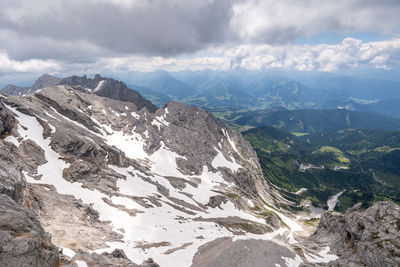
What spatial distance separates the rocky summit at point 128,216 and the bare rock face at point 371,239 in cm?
23

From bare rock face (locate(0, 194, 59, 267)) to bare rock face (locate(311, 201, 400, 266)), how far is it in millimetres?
62632

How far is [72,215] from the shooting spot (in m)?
56.7

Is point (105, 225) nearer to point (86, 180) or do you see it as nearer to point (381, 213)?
point (86, 180)

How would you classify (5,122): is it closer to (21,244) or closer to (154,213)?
(154,213)

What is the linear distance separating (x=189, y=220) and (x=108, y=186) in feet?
111

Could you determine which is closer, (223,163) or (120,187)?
(120,187)

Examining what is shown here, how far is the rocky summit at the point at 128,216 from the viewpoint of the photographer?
34.5 meters

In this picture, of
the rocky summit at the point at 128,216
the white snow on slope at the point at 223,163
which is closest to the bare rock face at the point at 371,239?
the rocky summit at the point at 128,216

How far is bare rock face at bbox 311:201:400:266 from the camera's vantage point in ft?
164

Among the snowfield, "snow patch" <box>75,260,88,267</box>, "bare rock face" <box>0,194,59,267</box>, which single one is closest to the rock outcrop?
"bare rock face" <box>0,194,59,267</box>

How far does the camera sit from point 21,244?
2066 cm

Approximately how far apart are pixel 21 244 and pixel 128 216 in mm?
52544

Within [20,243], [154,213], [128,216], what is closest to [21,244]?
[20,243]

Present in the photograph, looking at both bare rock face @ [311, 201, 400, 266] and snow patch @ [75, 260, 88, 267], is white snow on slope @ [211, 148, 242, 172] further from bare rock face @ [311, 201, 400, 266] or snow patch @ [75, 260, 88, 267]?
snow patch @ [75, 260, 88, 267]
